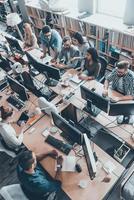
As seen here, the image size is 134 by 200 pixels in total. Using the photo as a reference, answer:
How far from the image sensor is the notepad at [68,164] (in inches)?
100

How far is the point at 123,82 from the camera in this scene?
3326 millimetres

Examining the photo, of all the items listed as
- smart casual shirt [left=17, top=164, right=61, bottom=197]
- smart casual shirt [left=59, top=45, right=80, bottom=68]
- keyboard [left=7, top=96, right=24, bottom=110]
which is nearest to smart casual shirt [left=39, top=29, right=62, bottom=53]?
smart casual shirt [left=59, top=45, right=80, bottom=68]

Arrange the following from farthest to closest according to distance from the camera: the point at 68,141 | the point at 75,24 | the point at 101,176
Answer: the point at 75,24, the point at 68,141, the point at 101,176

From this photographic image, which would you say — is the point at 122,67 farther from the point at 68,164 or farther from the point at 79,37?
the point at 68,164

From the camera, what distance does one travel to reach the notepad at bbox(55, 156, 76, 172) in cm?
255

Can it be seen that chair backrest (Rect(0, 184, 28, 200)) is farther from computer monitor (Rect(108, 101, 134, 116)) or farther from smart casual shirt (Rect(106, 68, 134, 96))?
smart casual shirt (Rect(106, 68, 134, 96))

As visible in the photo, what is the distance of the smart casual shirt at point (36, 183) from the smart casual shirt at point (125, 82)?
1845mm

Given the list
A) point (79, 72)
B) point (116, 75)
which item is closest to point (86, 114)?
point (116, 75)

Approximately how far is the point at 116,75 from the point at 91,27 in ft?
7.01

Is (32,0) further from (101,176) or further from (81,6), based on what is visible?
(101,176)

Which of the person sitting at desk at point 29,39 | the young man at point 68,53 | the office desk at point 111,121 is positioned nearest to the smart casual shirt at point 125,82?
the office desk at point 111,121

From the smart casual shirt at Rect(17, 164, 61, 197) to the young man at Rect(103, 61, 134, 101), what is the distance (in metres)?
1.70

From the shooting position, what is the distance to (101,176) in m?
2.46

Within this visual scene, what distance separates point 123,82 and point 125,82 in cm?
4
